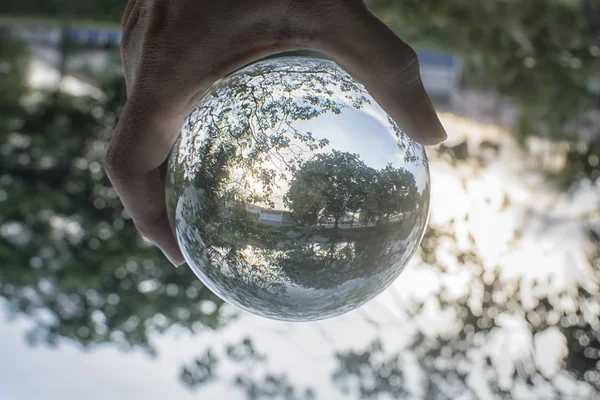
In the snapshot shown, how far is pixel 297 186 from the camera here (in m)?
0.78

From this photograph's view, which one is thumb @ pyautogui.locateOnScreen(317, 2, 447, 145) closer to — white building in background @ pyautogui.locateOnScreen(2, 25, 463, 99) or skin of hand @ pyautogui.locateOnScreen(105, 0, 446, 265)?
skin of hand @ pyautogui.locateOnScreen(105, 0, 446, 265)

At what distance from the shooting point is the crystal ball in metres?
0.79

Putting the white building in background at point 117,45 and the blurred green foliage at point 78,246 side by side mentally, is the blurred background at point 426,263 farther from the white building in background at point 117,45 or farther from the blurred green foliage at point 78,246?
the white building in background at point 117,45

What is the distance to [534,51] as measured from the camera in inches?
107

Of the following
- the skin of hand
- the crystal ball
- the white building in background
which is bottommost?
the white building in background

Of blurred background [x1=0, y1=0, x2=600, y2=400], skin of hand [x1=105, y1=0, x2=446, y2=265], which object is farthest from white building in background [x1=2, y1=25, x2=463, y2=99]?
skin of hand [x1=105, y1=0, x2=446, y2=265]

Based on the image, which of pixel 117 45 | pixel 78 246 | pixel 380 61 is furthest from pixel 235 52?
pixel 117 45

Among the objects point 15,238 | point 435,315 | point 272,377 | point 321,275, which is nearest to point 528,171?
point 435,315

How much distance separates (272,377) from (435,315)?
110 centimetres

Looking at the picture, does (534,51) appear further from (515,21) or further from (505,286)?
(505,286)

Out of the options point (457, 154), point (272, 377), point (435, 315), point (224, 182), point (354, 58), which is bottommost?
point (272, 377)

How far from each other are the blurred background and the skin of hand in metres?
1.72

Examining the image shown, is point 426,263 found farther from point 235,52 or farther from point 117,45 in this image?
point 117,45

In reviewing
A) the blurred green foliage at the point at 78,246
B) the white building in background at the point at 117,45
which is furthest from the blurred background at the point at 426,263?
the white building in background at the point at 117,45
